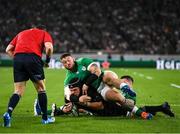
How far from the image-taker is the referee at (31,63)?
1054cm

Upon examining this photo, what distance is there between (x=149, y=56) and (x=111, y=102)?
3440cm

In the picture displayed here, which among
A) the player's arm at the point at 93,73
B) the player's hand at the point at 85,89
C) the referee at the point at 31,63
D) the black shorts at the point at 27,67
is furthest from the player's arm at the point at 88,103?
the black shorts at the point at 27,67

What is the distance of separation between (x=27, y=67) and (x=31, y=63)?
0.11m

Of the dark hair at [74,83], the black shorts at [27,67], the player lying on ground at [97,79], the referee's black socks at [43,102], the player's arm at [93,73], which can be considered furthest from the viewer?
the dark hair at [74,83]

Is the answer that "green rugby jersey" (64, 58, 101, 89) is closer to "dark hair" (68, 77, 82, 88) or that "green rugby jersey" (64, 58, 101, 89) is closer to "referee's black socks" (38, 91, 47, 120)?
"dark hair" (68, 77, 82, 88)

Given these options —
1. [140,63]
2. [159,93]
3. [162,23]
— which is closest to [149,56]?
[140,63]

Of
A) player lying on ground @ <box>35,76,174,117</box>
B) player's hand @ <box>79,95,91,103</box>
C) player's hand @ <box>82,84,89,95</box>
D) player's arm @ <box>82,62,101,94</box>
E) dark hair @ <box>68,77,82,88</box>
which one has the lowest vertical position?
player lying on ground @ <box>35,76,174,117</box>

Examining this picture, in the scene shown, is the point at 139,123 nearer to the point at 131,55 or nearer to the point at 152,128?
the point at 152,128

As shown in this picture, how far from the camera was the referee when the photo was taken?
10539 mm

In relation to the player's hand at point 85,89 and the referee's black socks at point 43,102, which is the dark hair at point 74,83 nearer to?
the player's hand at point 85,89

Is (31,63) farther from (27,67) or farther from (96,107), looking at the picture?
(96,107)

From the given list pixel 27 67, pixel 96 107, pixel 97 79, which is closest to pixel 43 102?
pixel 27 67

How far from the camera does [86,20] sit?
157 ft

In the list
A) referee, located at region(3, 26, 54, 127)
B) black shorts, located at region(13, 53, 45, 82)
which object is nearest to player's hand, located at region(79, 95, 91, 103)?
referee, located at region(3, 26, 54, 127)
